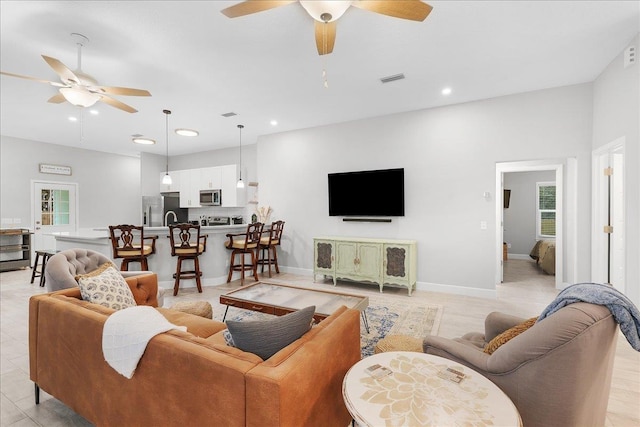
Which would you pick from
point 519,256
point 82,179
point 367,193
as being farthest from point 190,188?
point 519,256

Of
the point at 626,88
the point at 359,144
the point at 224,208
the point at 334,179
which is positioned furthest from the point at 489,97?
the point at 224,208

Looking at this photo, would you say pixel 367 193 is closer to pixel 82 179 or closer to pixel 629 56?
pixel 629 56

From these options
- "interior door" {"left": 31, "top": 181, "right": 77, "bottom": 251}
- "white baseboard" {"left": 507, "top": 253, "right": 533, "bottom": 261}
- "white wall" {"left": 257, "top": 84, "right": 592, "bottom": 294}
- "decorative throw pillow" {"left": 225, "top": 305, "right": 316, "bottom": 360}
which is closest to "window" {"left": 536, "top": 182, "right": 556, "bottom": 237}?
"white baseboard" {"left": 507, "top": 253, "right": 533, "bottom": 261}

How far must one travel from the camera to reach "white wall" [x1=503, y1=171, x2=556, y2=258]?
24.1 feet

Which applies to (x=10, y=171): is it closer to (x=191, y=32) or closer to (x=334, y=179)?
(x=191, y=32)

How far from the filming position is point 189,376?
1180 millimetres

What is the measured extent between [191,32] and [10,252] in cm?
658

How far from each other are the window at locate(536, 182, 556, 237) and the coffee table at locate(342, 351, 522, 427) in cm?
764

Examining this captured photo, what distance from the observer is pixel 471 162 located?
14.7ft

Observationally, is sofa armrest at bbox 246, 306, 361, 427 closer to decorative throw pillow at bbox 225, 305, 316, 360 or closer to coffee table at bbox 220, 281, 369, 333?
decorative throw pillow at bbox 225, 305, 316, 360

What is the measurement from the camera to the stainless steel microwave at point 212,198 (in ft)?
23.5

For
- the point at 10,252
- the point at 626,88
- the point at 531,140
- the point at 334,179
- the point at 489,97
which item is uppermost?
the point at 489,97

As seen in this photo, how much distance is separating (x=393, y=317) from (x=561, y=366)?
96.1 inches

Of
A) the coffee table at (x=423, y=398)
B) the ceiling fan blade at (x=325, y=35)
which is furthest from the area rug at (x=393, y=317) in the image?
the ceiling fan blade at (x=325, y=35)
